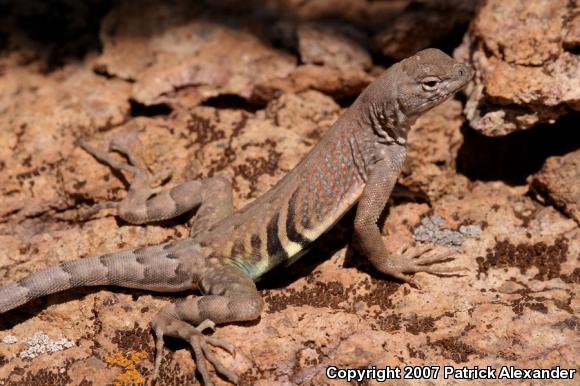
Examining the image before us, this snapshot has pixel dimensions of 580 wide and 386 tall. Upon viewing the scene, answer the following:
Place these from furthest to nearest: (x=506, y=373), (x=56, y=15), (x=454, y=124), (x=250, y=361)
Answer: (x=56, y=15) → (x=454, y=124) → (x=250, y=361) → (x=506, y=373)

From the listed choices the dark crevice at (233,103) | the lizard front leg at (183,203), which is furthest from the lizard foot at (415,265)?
the dark crevice at (233,103)

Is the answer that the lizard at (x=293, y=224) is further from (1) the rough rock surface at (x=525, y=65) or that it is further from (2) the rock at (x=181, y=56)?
(2) the rock at (x=181, y=56)

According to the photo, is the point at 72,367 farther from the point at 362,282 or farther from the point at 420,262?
the point at 420,262

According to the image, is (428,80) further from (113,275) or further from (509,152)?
(113,275)

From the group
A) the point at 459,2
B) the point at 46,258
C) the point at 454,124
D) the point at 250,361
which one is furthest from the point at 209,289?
the point at 459,2

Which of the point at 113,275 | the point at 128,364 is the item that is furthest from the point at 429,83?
the point at 128,364
